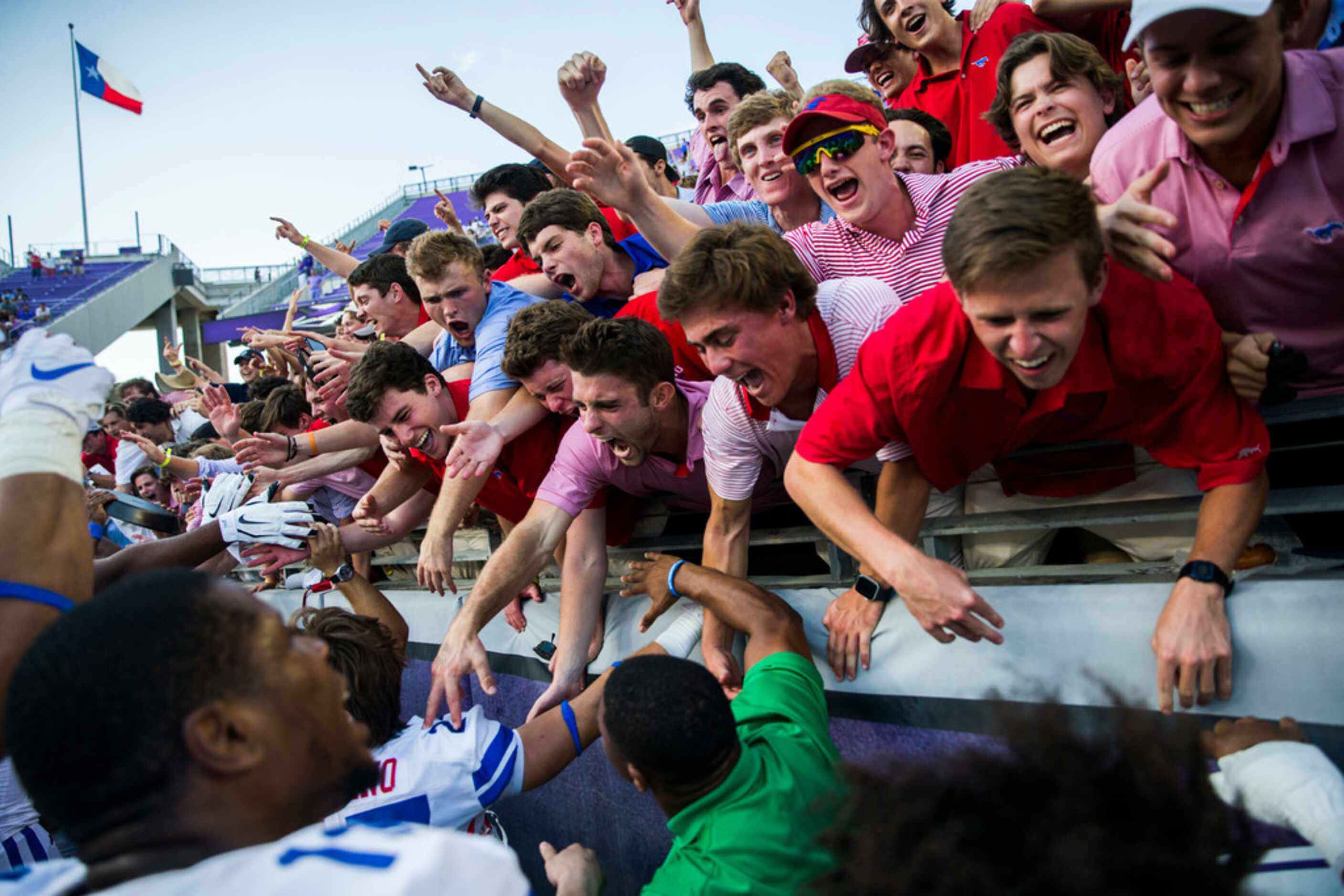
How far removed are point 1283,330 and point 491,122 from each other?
11.4 ft

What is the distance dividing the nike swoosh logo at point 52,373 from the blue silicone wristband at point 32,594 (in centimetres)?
49

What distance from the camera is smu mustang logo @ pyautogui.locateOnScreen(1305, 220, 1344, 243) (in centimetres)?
198

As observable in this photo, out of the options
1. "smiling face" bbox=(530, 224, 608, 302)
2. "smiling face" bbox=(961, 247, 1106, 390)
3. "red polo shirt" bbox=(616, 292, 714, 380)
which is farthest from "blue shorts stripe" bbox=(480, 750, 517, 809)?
"smiling face" bbox=(530, 224, 608, 302)

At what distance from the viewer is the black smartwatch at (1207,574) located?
1995mm

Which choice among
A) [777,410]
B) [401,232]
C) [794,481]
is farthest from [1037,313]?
[401,232]

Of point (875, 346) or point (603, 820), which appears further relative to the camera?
point (603, 820)

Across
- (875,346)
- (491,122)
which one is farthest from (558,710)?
(491,122)

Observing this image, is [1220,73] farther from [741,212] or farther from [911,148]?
[741,212]

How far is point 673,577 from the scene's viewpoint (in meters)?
2.86

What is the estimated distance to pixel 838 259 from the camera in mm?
3094

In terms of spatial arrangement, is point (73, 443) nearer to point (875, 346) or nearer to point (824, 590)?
point (875, 346)

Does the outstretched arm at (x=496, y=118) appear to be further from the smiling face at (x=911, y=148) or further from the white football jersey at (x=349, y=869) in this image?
the white football jersey at (x=349, y=869)

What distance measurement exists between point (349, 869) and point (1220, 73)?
2235mm

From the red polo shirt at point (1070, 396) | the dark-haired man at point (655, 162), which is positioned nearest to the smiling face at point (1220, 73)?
the red polo shirt at point (1070, 396)
